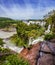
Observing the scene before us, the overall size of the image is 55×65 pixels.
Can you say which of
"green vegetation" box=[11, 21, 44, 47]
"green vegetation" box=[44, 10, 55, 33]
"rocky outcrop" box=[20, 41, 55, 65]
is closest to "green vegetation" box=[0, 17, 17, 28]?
"green vegetation" box=[11, 21, 44, 47]

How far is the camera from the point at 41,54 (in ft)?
23.5

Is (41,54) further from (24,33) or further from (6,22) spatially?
(6,22)

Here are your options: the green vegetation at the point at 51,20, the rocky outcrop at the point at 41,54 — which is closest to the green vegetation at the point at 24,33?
the green vegetation at the point at 51,20

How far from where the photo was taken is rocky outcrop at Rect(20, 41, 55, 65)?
680cm

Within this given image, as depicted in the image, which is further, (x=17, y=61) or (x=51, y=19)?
(x=51, y=19)

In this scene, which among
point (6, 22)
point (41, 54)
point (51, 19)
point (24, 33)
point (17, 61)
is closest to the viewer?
point (17, 61)

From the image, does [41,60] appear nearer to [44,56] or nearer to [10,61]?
[44,56]

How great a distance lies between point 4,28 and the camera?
10.9 metres

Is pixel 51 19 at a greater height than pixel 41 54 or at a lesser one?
greater

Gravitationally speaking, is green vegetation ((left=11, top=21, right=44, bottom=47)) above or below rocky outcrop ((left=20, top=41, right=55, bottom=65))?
above

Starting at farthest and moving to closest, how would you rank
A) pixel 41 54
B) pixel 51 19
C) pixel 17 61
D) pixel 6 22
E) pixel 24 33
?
1. pixel 51 19
2. pixel 6 22
3. pixel 24 33
4. pixel 41 54
5. pixel 17 61

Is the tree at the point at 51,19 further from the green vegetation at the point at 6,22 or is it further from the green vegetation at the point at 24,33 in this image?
the green vegetation at the point at 6,22

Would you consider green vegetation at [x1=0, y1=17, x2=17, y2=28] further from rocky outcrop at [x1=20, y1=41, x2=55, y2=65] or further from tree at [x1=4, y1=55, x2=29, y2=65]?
tree at [x1=4, y1=55, x2=29, y2=65]

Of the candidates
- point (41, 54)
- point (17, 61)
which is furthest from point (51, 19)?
point (17, 61)
